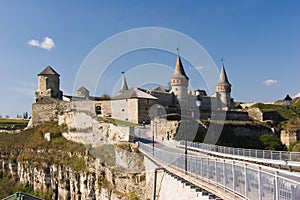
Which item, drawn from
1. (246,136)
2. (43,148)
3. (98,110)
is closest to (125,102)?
(98,110)

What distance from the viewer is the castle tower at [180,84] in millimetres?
65062

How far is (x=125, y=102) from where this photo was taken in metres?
55.6

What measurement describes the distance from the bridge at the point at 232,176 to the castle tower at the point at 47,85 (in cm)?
4339

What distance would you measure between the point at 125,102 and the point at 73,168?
15.7 metres

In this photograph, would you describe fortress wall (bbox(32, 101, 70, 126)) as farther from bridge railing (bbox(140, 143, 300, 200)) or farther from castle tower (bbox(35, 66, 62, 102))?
bridge railing (bbox(140, 143, 300, 200))

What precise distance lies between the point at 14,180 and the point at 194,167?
→ 4348 cm

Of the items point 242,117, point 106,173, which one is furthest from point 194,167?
point 242,117

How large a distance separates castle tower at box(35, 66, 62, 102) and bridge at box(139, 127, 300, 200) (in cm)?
4339

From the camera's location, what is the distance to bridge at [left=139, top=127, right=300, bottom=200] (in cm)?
836

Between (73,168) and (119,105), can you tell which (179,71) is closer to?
(119,105)

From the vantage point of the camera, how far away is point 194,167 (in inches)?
683

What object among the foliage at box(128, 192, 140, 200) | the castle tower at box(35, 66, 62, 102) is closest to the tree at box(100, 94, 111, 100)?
the castle tower at box(35, 66, 62, 102)

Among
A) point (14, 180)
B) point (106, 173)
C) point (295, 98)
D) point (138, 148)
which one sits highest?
point (295, 98)

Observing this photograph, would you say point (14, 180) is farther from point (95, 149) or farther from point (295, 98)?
point (295, 98)
